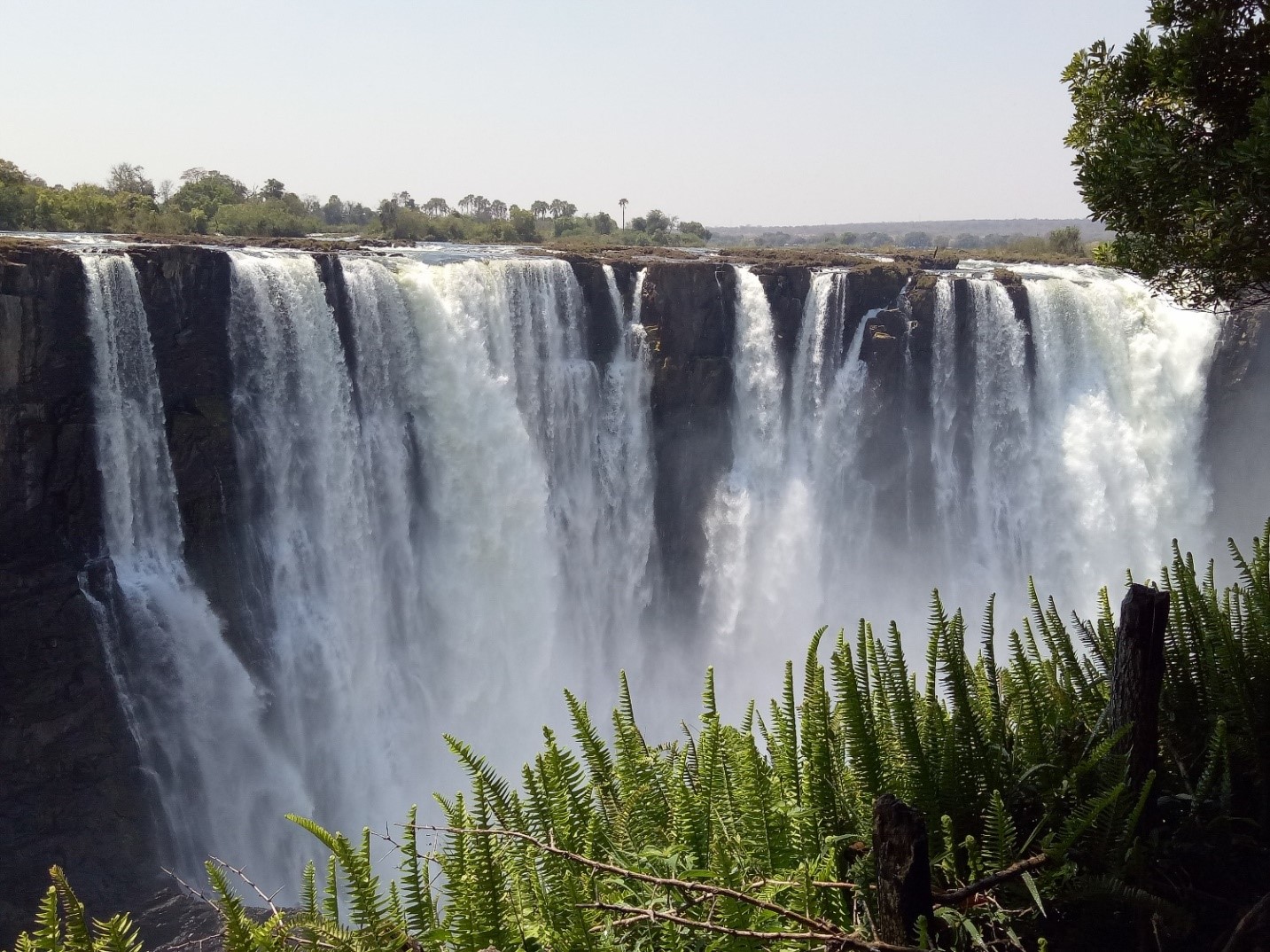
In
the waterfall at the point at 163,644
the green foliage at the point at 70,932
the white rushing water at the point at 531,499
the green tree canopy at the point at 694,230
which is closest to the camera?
the green foliage at the point at 70,932

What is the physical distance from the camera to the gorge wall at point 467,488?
15.9m

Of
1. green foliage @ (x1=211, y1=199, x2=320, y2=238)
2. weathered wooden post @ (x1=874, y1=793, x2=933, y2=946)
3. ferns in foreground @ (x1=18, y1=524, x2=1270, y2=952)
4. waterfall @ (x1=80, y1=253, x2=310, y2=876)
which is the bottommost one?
waterfall @ (x1=80, y1=253, x2=310, y2=876)

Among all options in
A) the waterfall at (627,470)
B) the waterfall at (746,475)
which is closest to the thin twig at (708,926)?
the waterfall at (627,470)

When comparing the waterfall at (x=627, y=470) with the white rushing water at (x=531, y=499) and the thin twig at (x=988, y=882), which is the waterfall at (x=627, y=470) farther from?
the thin twig at (x=988, y=882)

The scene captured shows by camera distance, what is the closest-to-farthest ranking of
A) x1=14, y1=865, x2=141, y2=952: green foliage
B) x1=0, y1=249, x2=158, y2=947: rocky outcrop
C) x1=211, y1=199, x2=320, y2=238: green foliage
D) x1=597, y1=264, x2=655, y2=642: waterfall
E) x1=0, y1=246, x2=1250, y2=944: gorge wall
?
1. x1=14, y1=865, x2=141, y2=952: green foliage
2. x1=0, y1=249, x2=158, y2=947: rocky outcrop
3. x1=0, y1=246, x2=1250, y2=944: gorge wall
4. x1=597, y1=264, x2=655, y2=642: waterfall
5. x1=211, y1=199, x2=320, y2=238: green foliage

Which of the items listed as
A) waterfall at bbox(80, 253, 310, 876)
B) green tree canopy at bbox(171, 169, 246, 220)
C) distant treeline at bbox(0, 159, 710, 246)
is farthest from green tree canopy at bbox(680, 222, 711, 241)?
waterfall at bbox(80, 253, 310, 876)

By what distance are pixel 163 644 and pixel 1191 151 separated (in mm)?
16030

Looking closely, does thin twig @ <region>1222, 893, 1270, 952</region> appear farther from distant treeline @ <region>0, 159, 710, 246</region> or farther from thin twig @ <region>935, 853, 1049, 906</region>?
distant treeline @ <region>0, 159, 710, 246</region>

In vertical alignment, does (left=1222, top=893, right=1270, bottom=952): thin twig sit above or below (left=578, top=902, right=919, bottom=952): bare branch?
below

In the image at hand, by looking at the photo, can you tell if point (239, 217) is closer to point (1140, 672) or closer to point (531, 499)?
point (531, 499)

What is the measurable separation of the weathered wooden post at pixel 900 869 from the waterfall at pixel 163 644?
16.7 metres

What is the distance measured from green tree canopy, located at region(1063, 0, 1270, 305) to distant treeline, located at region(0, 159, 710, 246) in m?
27.5

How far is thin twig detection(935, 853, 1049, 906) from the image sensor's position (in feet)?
6.84

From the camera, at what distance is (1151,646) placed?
2.47m
